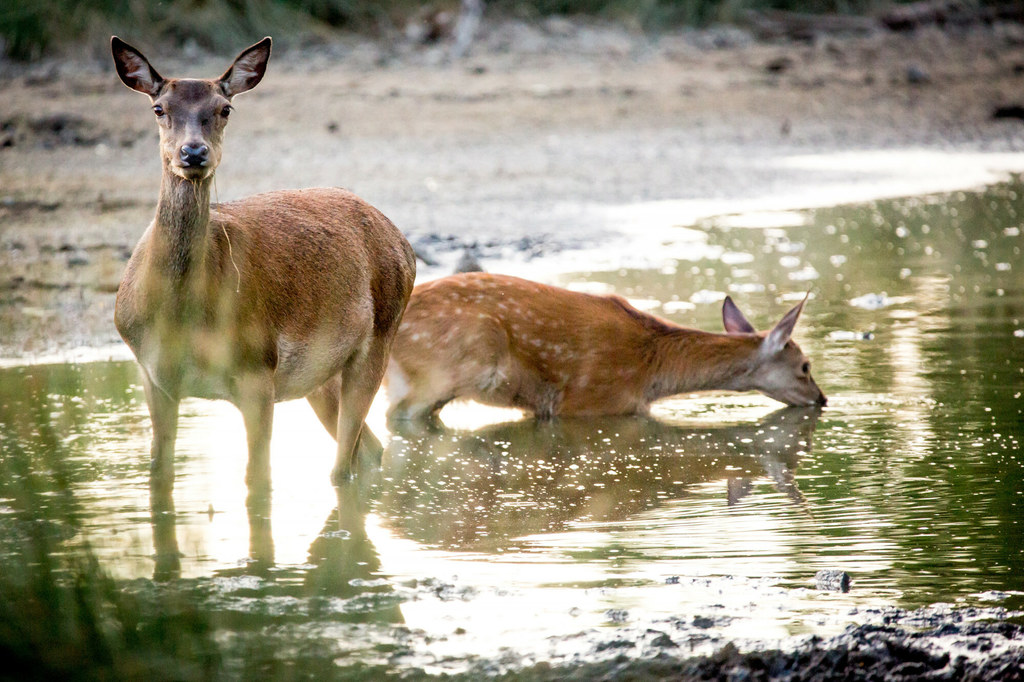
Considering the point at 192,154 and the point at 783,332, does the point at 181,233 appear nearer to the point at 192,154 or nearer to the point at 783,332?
the point at 192,154

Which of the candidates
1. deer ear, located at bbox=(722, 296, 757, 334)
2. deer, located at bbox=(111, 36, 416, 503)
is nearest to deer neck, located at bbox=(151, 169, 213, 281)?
deer, located at bbox=(111, 36, 416, 503)

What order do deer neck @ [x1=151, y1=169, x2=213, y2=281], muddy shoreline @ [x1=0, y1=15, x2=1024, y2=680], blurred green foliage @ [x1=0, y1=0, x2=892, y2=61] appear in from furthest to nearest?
blurred green foliage @ [x1=0, y1=0, x2=892, y2=61]
muddy shoreline @ [x1=0, y1=15, x2=1024, y2=680]
deer neck @ [x1=151, y1=169, x2=213, y2=281]

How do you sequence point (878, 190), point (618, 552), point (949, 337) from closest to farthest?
point (618, 552) < point (949, 337) < point (878, 190)

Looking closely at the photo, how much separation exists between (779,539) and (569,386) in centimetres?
266

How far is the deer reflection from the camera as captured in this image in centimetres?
579

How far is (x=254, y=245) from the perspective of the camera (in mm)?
5797

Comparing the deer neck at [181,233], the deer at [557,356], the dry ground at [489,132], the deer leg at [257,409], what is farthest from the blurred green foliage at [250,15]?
the deer leg at [257,409]

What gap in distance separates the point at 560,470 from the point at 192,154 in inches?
92.3

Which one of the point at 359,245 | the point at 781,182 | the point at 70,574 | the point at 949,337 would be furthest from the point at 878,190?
the point at 70,574

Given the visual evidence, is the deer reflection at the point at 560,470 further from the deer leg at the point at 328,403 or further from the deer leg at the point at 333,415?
the deer leg at the point at 328,403

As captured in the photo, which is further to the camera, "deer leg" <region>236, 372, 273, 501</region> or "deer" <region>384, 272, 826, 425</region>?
"deer" <region>384, 272, 826, 425</region>

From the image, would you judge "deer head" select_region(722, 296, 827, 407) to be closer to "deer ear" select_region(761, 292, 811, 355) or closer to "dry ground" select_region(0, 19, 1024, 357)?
"deer ear" select_region(761, 292, 811, 355)

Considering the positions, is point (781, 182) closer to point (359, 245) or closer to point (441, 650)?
point (359, 245)

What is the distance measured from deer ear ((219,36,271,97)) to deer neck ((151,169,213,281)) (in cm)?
56
